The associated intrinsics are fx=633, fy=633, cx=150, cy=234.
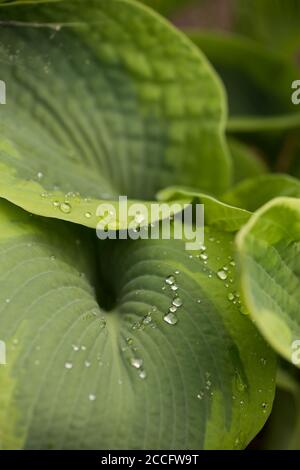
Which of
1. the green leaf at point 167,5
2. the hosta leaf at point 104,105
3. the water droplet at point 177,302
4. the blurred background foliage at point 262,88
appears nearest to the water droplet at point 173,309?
the water droplet at point 177,302

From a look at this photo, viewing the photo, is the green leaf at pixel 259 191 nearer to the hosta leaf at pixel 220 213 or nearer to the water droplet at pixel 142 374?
the hosta leaf at pixel 220 213

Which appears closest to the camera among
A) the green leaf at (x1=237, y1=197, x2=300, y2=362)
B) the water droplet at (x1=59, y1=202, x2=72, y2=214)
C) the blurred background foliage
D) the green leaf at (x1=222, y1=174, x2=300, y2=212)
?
the green leaf at (x1=237, y1=197, x2=300, y2=362)

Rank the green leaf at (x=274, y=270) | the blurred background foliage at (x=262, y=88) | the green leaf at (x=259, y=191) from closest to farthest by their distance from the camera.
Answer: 1. the green leaf at (x=274, y=270)
2. the green leaf at (x=259, y=191)
3. the blurred background foliage at (x=262, y=88)

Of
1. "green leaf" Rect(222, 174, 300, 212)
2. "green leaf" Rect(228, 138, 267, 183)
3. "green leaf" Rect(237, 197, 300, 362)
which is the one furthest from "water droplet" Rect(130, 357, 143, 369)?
"green leaf" Rect(228, 138, 267, 183)

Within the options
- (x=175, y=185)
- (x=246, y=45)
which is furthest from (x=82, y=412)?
(x=246, y=45)

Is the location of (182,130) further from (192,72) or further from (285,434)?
(285,434)

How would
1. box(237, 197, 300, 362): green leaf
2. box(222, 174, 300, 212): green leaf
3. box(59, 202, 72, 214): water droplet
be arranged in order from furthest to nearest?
1. box(222, 174, 300, 212): green leaf
2. box(59, 202, 72, 214): water droplet
3. box(237, 197, 300, 362): green leaf

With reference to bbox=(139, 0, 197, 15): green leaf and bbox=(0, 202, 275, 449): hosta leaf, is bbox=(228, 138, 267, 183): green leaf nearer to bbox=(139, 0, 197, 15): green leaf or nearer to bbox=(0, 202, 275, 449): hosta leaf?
bbox=(139, 0, 197, 15): green leaf
